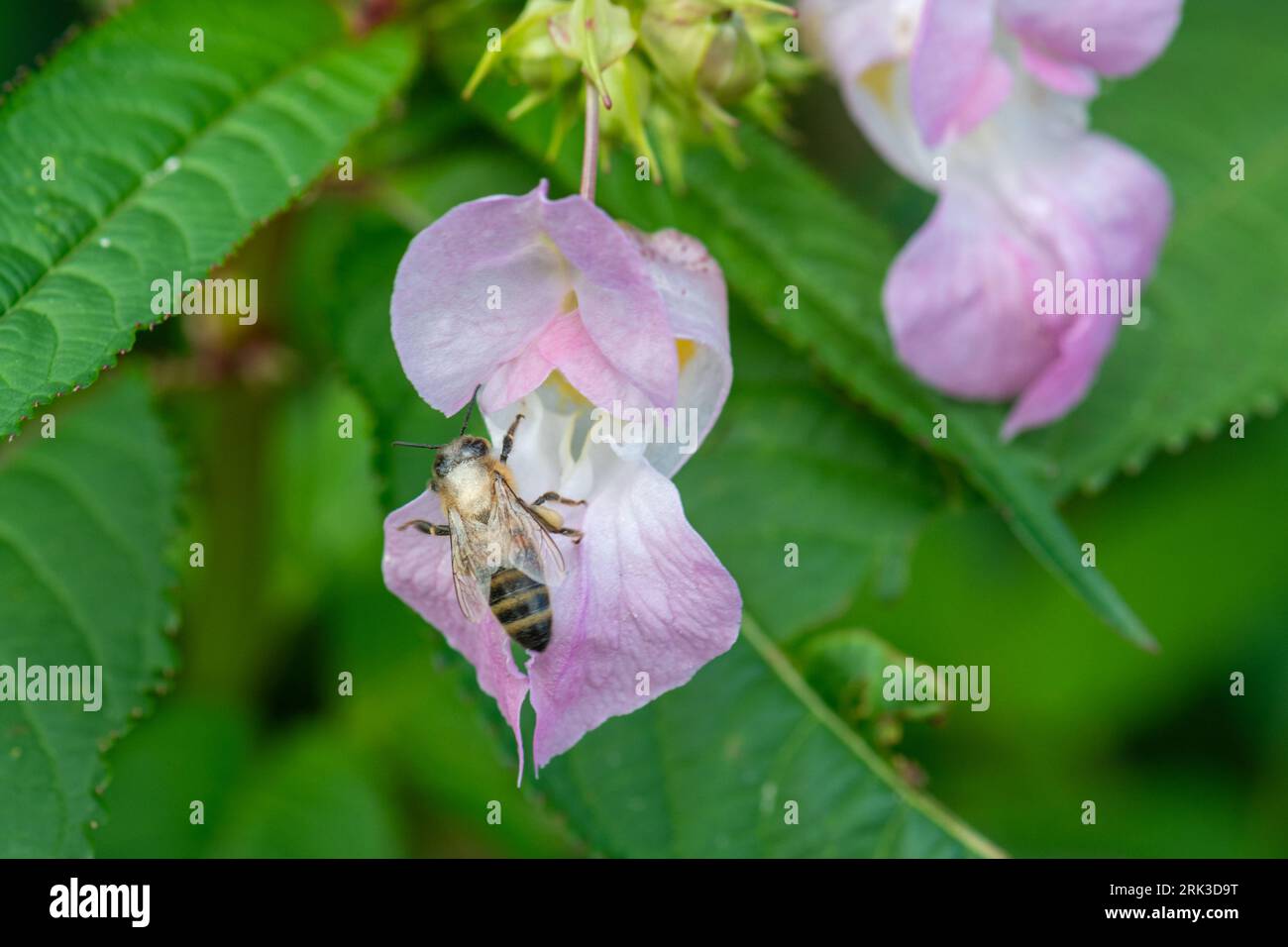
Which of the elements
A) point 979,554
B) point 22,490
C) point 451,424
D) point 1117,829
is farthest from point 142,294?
point 1117,829

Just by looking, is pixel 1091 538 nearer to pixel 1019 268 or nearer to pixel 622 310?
pixel 1019 268

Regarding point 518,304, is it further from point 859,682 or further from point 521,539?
point 859,682

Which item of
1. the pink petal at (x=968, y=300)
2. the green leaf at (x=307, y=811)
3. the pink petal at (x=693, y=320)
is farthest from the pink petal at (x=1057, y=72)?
the green leaf at (x=307, y=811)

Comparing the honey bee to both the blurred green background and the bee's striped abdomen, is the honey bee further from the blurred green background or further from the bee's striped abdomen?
the blurred green background

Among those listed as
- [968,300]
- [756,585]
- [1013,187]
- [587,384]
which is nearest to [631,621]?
[587,384]

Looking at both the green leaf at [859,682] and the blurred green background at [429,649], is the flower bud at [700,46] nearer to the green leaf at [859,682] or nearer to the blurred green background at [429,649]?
the blurred green background at [429,649]
